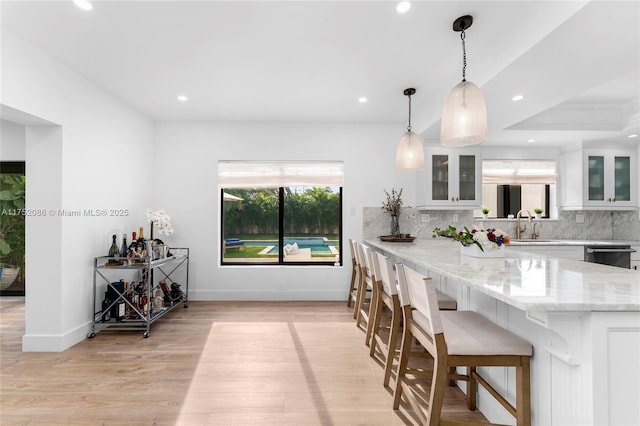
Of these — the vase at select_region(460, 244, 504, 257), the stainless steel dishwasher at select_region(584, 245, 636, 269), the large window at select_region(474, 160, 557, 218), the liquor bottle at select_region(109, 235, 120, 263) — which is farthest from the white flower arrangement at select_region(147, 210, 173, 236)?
the stainless steel dishwasher at select_region(584, 245, 636, 269)

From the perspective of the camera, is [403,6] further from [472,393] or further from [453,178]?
[453,178]

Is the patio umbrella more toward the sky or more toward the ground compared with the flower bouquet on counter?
more toward the sky

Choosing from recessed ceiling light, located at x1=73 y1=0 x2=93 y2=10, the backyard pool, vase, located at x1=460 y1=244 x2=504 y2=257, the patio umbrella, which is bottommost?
the backyard pool

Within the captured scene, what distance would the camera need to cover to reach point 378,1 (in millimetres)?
1872

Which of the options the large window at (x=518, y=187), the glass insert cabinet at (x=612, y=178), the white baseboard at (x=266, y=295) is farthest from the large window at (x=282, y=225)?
the glass insert cabinet at (x=612, y=178)

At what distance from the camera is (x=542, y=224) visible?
182 inches

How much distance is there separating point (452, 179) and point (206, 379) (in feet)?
12.0

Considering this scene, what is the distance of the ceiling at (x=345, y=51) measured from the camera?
6.19ft

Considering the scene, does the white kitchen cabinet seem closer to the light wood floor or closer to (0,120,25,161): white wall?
the light wood floor

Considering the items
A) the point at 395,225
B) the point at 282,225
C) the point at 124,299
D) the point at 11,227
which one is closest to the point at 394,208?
the point at 395,225

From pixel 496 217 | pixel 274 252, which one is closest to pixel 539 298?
pixel 274 252

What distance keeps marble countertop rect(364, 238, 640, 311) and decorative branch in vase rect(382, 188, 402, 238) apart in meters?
2.16

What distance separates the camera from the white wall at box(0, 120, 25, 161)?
3.99 m

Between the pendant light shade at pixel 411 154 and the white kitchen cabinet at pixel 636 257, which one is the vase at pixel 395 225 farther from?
the white kitchen cabinet at pixel 636 257
